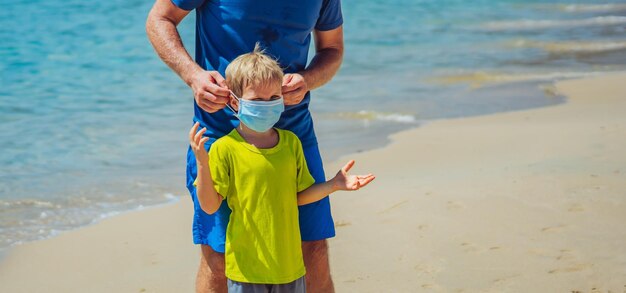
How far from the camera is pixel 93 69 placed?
13.6 metres

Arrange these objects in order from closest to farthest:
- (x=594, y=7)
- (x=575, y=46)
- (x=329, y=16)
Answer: (x=329, y=16) < (x=575, y=46) < (x=594, y=7)

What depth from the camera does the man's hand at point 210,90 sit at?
10.4 feet

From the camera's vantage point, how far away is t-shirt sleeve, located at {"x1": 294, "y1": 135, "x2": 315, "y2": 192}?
337cm

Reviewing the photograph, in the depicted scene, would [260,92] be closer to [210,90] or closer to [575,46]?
[210,90]

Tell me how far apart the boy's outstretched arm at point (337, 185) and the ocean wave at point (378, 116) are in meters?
6.03

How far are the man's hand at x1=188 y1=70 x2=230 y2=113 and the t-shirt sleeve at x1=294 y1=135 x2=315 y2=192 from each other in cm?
33

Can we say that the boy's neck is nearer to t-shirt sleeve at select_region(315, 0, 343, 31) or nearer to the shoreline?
t-shirt sleeve at select_region(315, 0, 343, 31)

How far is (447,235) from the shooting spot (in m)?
5.43

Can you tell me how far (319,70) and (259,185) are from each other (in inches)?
22.9

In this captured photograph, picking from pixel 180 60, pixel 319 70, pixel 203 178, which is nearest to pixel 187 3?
pixel 180 60

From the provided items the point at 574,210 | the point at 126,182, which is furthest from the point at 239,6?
the point at 126,182

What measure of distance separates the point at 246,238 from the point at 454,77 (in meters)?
9.37

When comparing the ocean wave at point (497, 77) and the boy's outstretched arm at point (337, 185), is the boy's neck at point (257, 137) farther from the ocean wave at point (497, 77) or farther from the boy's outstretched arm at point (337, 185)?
the ocean wave at point (497, 77)

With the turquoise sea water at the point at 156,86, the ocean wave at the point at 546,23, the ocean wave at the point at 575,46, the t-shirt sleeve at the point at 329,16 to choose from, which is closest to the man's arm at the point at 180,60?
the t-shirt sleeve at the point at 329,16
